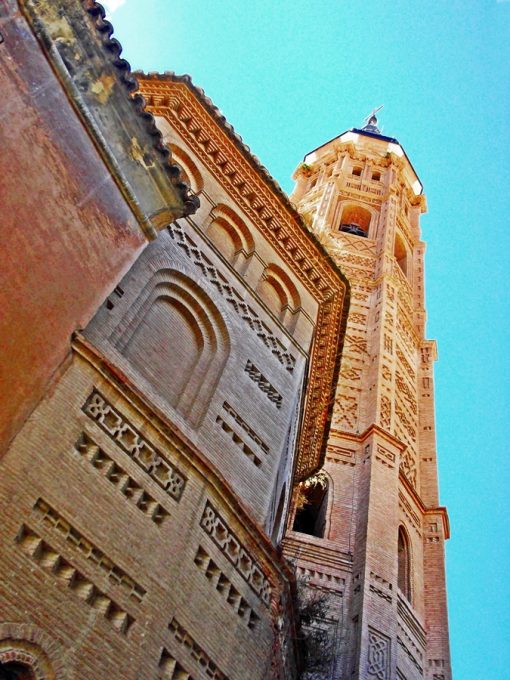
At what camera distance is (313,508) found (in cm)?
1720

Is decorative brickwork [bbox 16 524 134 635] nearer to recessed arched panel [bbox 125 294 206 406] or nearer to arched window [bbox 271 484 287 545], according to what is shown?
recessed arched panel [bbox 125 294 206 406]

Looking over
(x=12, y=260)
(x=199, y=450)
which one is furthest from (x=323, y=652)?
(x=12, y=260)

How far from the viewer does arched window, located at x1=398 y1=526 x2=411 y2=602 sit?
15789mm

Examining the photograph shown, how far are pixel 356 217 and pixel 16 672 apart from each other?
26794 millimetres

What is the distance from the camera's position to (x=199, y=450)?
6.93 m

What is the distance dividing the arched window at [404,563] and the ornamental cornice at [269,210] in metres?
5.57

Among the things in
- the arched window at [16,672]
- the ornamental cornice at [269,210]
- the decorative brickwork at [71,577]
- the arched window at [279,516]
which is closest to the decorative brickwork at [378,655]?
the ornamental cornice at [269,210]

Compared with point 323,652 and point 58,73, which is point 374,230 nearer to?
point 323,652

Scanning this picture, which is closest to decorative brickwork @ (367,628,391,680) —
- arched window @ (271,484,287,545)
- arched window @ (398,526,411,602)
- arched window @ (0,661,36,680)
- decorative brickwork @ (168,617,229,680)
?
arched window @ (398,526,411,602)

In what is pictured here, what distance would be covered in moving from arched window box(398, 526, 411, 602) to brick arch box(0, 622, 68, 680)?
11.7 m

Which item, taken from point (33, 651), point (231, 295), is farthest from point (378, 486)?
point (33, 651)

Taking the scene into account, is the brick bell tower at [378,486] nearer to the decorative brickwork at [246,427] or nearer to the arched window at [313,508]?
the arched window at [313,508]

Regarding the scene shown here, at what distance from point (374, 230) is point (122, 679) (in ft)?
81.0

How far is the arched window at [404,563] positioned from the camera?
15789mm
